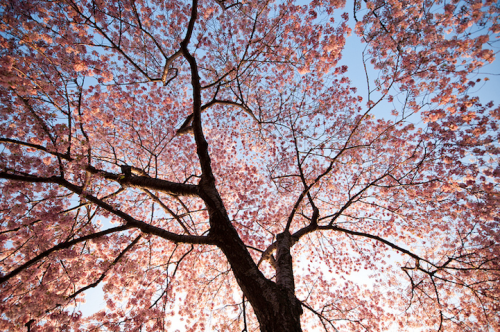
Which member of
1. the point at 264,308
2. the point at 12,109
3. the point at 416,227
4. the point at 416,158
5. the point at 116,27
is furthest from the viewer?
the point at 416,227

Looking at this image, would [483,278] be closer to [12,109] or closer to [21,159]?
[21,159]

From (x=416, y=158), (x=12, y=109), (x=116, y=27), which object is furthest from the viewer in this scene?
(x=416, y=158)

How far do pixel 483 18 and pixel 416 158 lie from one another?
4.03 meters

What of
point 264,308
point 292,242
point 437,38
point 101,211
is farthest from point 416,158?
point 101,211

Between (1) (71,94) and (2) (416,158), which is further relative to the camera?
(2) (416,158)

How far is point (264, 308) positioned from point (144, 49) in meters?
8.72

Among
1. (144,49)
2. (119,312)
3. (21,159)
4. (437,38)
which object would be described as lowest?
(119,312)

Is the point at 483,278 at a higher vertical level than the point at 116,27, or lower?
lower

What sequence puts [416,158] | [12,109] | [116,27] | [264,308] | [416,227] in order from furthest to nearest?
[416,227], [416,158], [116,27], [12,109], [264,308]

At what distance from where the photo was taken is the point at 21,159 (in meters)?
5.05

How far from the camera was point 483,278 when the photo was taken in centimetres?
603

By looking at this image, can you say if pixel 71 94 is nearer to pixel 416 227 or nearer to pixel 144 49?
pixel 144 49

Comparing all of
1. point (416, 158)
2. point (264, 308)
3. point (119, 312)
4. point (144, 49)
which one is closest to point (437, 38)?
point (416, 158)

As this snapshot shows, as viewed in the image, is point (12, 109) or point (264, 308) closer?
point (264, 308)
